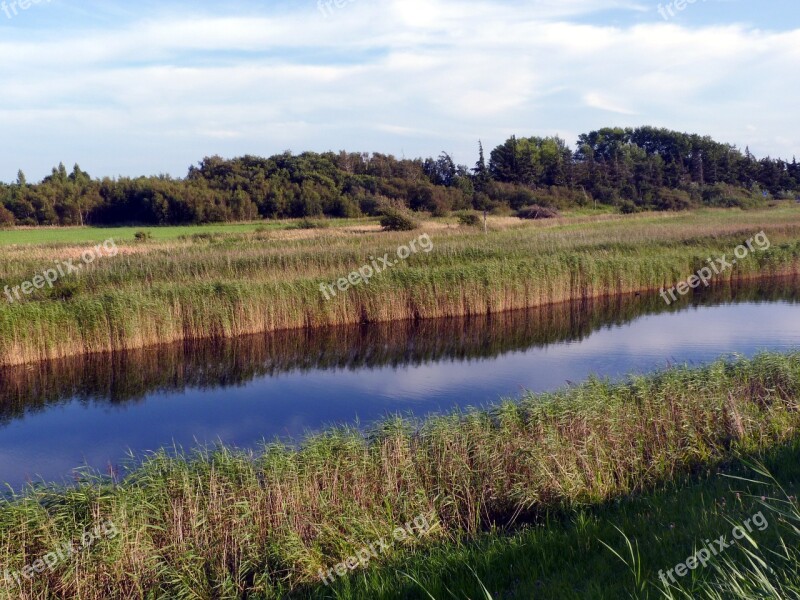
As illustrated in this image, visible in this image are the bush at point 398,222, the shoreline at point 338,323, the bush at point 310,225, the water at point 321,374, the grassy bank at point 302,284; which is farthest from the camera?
the bush at point 310,225

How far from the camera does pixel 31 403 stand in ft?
36.6

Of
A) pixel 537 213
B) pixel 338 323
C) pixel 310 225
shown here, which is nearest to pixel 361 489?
pixel 338 323

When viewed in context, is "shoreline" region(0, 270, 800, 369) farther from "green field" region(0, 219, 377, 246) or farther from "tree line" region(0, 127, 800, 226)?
"tree line" region(0, 127, 800, 226)

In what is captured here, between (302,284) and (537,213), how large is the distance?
96.9ft

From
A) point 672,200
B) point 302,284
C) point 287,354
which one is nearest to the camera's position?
point 287,354

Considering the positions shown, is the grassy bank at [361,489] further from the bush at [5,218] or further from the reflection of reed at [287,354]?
the bush at [5,218]

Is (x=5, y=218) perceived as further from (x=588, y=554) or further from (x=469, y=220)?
(x=588, y=554)

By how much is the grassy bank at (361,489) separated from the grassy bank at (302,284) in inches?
307

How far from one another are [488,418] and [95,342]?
9.19 m

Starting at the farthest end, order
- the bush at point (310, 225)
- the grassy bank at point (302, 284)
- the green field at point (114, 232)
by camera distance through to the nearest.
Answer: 1. the bush at point (310, 225)
2. the green field at point (114, 232)
3. the grassy bank at point (302, 284)

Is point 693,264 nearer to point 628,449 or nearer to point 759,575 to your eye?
point 628,449

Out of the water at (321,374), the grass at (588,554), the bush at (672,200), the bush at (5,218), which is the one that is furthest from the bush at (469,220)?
the bush at (5,218)

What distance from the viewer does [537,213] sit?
141ft

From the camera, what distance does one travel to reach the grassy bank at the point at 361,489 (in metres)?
4.93
